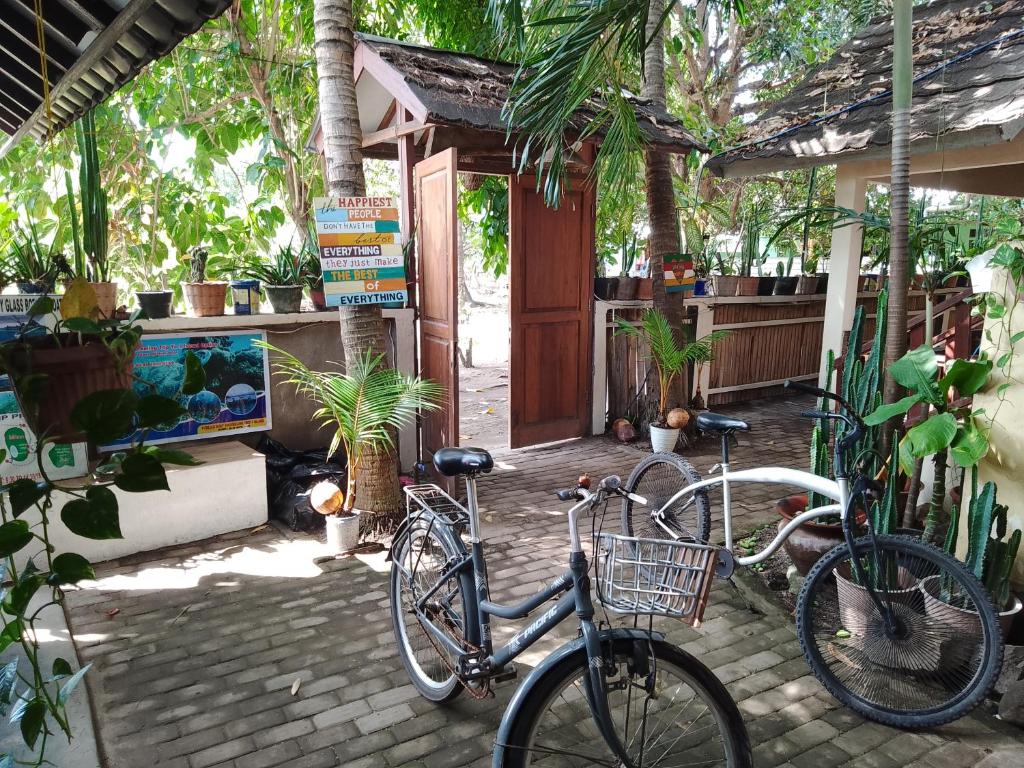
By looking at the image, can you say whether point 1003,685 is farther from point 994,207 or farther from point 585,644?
point 994,207

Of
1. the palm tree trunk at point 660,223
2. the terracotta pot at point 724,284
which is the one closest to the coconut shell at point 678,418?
the palm tree trunk at point 660,223

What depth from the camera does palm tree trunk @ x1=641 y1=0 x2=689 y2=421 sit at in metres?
6.92

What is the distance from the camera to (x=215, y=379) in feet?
17.4

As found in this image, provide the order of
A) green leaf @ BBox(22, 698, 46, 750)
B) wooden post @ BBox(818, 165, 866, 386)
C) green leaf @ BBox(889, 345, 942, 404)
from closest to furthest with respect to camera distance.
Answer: green leaf @ BBox(22, 698, 46, 750), green leaf @ BBox(889, 345, 942, 404), wooden post @ BBox(818, 165, 866, 386)

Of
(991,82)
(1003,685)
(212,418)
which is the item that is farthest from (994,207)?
(212,418)

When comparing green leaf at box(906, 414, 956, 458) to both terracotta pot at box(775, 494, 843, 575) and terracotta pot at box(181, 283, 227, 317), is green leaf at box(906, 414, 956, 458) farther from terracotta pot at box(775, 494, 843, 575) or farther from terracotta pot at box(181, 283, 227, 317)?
terracotta pot at box(181, 283, 227, 317)

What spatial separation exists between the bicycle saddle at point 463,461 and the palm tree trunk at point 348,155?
6.47 ft

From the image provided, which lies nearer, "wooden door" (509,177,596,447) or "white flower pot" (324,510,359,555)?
"white flower pot" (324,510,359,555)

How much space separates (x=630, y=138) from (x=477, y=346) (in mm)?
10791

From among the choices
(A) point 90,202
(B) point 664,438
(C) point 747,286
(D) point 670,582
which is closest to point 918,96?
(B) point 664,438

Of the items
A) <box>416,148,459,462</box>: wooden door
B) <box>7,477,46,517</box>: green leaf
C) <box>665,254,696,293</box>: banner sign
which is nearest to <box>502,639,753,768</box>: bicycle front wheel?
<box>7,477,46,517</box>: green leaf

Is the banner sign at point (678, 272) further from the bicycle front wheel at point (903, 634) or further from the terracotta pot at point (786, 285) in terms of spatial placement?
the bicycle front wheel at point (903, 634)

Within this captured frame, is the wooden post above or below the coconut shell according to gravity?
above

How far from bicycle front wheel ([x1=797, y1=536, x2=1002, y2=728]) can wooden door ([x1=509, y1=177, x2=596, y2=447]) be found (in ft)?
13.0
